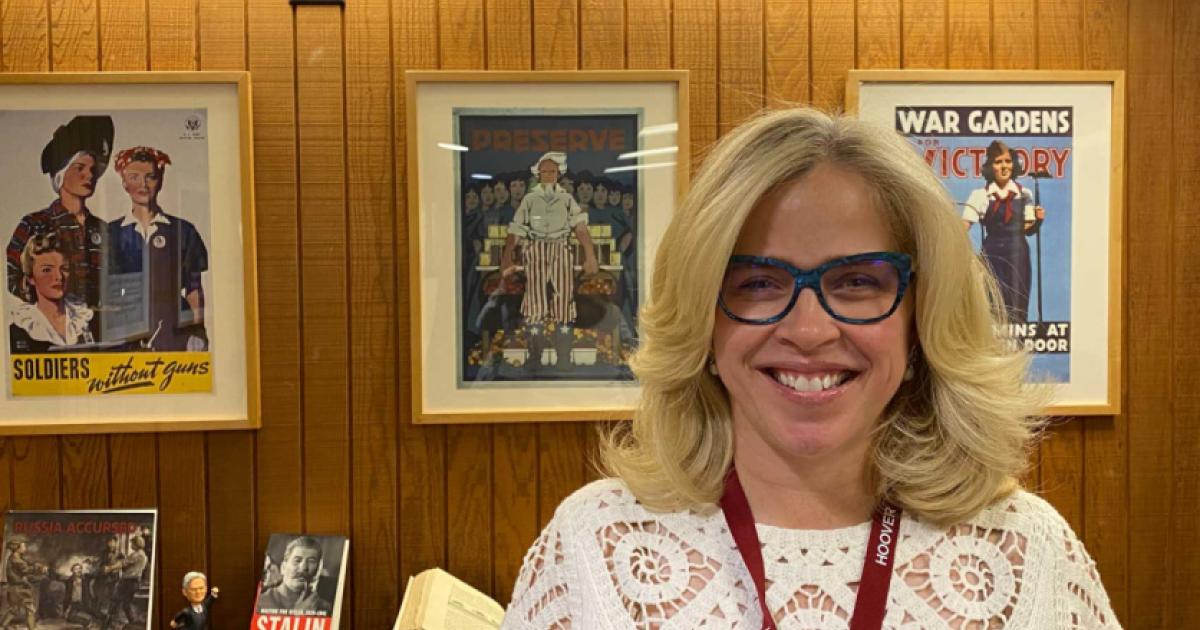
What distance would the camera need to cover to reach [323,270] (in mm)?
2020

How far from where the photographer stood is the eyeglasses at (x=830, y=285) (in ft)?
3.48

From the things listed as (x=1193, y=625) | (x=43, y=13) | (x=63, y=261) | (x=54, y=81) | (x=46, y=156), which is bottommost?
(x=1193, y=625)

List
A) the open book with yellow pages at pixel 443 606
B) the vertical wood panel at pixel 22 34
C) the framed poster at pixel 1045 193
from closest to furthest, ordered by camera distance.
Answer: the open book with yellow pages at pixel 443 606
the vertical wood panel at pixel 22 34
the framed poster at pixel 1045 193

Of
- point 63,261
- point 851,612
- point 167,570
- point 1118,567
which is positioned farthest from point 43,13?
point 1118,567

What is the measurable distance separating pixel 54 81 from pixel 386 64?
645 mm

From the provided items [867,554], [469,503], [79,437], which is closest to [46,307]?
[79,437]

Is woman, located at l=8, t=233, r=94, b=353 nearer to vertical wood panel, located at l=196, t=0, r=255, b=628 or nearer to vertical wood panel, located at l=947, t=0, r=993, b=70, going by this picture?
vertical wood panel, located at l=196, t=0, r=255, b=628

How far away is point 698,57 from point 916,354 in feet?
3.48

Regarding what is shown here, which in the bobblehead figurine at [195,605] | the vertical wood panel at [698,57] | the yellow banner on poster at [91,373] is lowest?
the bobblehead figurine at [195,605]

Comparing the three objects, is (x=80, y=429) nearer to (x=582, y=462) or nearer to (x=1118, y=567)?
(x=582, y=462)

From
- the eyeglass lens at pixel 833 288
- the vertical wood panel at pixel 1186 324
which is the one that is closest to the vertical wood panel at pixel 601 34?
the eyeglass lens at pixel 833 288

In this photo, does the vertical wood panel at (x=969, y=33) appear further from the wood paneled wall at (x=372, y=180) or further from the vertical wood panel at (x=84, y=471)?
the vertical wood panel at (x=84, y=471)

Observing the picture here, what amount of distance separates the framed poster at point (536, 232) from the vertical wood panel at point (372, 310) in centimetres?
7

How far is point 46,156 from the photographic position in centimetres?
200
